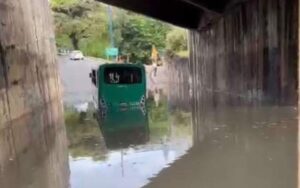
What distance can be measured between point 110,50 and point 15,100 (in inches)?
1456

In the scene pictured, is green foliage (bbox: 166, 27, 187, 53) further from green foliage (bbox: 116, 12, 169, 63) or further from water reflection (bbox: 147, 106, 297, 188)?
water reflection (bbox: 147, 106, 297, 188)

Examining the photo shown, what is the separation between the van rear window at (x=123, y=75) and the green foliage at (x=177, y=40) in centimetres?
1730

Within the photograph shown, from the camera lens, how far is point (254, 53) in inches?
768

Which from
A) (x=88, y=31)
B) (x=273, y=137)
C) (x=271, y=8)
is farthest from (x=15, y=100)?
(x=88, y=31)

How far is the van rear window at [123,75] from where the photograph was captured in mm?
22031

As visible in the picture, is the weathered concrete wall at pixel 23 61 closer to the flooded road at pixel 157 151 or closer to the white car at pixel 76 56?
the flooded road at pixel 157 151

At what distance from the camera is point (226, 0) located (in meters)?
23.5

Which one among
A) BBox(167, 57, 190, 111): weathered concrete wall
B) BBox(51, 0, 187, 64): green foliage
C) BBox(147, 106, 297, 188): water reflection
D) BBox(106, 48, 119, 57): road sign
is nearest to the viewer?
BBox(147, 106, 297, 188): water reflection

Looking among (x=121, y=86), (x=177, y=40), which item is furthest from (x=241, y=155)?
(x=177, y=40)

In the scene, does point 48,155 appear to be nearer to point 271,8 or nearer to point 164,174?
point 164,174

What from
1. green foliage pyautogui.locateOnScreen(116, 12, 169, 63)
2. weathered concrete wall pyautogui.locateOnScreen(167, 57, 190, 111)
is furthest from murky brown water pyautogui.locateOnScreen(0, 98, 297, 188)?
→ green foliage pyautogui.locateOnScreen(116, 12, 169, 63)

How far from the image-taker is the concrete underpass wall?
53.0ft

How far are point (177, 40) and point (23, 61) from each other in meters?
26.9

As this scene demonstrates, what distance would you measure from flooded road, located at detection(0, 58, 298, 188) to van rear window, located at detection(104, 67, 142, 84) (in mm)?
4884
